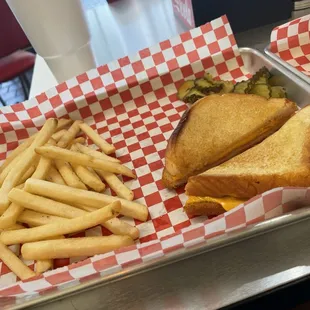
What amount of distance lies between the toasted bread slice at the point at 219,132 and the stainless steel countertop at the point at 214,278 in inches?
13.0

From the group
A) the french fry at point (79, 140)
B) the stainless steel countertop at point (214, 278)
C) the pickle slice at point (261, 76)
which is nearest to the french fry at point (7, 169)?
the french fry at point (79, 140)

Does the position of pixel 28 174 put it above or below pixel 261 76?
above

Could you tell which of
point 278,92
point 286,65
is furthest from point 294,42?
point 278,92

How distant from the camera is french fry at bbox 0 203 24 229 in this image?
3.82ft

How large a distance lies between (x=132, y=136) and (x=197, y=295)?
780 mm

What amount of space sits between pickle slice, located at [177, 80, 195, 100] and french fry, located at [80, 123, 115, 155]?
375 millimetres

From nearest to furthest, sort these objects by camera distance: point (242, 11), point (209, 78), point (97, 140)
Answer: point (97, 140) → point (209, 78) → point (242, 11)

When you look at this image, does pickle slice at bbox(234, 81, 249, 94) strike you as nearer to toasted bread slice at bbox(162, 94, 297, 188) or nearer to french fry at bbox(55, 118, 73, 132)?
toasted bread slice at bbox(162, 94, 297, 188)

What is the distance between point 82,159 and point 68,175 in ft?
0.22

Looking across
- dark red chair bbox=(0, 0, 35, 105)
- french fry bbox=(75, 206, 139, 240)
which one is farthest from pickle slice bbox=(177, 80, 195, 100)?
dark red chair bbox=(0, 0, 35, 105)

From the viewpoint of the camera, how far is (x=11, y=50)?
11.6 ft

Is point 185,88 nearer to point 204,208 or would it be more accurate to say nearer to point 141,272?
point 204,208

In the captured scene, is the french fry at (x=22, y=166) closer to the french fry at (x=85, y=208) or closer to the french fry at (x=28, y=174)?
the french fry at (x=28, y=174)

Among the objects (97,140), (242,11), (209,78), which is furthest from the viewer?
(242,11)
